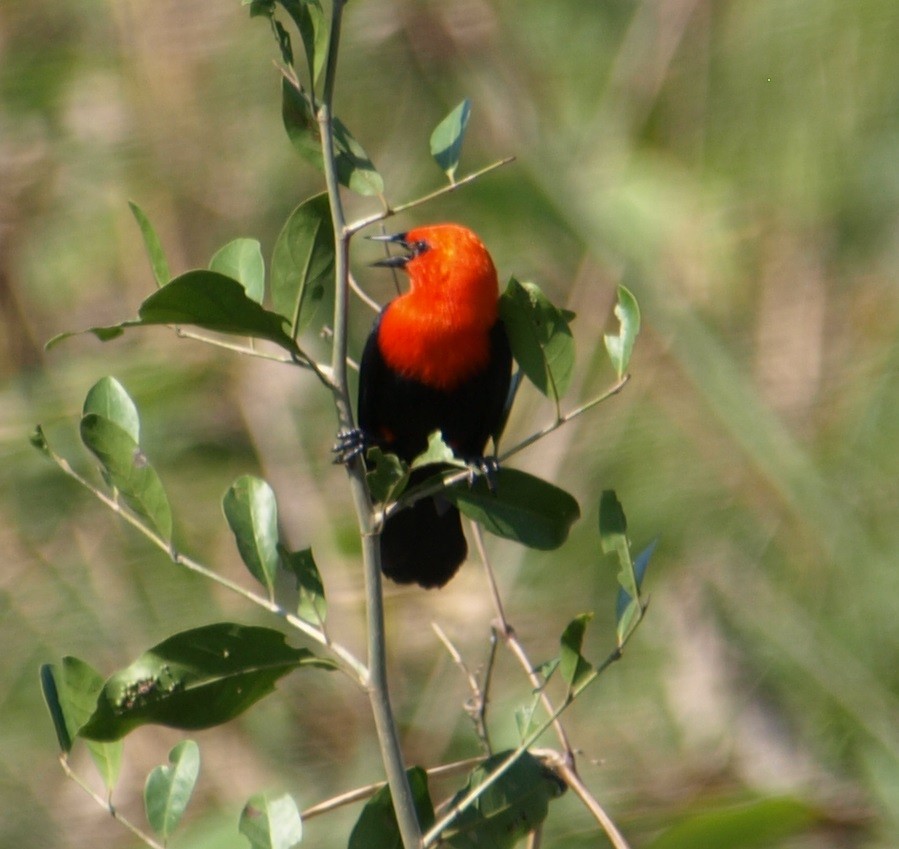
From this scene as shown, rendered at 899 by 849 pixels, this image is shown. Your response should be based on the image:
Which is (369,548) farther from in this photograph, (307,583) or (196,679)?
(196,679)

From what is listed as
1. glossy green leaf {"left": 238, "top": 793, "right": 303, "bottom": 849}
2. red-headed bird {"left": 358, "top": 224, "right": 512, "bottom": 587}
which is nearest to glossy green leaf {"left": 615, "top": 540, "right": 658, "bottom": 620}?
glossy green leaf {"left": 238, "top": 793, "right": 303, "bottom": 849}

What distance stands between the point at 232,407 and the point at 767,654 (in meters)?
1.67

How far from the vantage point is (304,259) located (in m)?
1.46

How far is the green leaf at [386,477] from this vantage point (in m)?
1.34

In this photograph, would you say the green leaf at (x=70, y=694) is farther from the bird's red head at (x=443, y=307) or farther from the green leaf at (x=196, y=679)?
the bird's red head at (x=443, y=307)

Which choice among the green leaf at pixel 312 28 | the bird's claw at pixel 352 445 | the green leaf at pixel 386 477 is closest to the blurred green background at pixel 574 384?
the bird's claw at pixel 352 445

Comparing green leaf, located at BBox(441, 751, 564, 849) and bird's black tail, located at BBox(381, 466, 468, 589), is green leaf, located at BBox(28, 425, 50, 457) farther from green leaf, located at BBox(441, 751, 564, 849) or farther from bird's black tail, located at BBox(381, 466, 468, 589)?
bird's black tail, located at BBox(381, 466, 468, 589)

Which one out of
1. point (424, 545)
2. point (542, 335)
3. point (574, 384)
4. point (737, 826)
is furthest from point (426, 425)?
point (542, 335)

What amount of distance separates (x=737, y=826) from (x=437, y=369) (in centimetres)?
111

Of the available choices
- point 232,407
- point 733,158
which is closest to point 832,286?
point 733,158

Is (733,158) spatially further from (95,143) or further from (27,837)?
(27,837)

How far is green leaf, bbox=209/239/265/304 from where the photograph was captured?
1.47m

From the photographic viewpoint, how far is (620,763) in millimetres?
3359

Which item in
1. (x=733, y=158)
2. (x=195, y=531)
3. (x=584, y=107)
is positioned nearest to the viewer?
(x=733, y=158)
